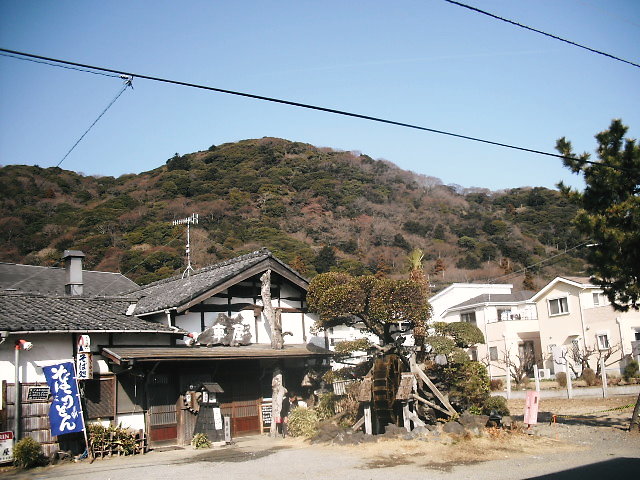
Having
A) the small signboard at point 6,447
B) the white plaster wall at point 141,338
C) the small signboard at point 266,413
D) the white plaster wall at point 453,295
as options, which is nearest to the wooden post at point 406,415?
the small signboard at point 266,413

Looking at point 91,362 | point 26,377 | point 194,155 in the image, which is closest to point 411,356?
point 91,362

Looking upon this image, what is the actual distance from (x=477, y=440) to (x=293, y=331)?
878 centimetres

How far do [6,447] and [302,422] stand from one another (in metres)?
8.41

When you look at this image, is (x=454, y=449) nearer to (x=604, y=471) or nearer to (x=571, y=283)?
(x=604, y=471)

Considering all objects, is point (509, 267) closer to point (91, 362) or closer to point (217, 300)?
point (217, 300)

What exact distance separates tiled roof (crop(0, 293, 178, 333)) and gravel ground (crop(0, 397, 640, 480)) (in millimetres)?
3616

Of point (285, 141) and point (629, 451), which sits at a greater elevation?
point (285, 141)

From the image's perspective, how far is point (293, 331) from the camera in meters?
22.2

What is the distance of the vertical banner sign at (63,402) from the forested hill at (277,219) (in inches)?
1332

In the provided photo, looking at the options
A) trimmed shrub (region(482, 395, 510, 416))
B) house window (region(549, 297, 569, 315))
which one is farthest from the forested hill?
trimmed shrub (region(482, 395, 510, 416))

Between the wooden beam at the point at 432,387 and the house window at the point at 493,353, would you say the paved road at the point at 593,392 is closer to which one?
the wooden beam at the point at 432,387

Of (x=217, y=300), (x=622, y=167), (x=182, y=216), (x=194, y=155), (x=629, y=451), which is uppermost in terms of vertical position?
(x=194, y=155)

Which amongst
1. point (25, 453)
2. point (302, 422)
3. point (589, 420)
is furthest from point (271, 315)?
point (589, 420)

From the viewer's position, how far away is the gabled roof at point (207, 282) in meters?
19.3
